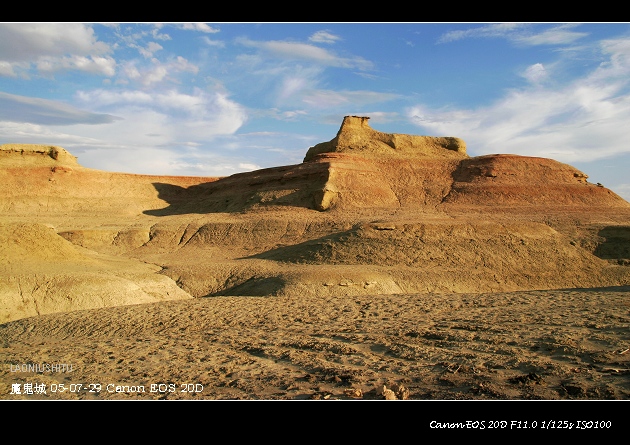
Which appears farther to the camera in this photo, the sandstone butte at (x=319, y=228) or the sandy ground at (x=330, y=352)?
the sandstone butte at (x=319, y=228)

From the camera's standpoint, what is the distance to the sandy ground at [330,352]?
584 cm

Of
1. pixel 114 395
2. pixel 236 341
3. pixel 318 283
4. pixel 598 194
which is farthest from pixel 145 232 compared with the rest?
pixel 598 194

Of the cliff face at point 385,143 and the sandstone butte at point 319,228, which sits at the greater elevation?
the cliff face at point 385,143

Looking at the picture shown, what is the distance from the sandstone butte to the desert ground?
109 millimetres

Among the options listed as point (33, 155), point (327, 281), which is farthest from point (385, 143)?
point (33, 155)

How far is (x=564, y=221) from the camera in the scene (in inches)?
934

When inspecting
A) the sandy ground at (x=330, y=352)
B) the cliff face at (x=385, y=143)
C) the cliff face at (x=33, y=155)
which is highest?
the cliff face at (x=385, y=143)

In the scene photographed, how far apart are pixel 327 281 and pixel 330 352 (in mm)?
8100

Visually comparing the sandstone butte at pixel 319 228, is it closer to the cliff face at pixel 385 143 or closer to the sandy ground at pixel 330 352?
the cliff face at pixel 385 143

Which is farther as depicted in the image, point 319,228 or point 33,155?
point 33,155

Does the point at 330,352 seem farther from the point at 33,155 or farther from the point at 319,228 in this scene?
the point at 33,155

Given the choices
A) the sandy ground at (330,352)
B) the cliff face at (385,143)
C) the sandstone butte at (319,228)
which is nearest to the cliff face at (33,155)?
the sandstone butte at (319,228)

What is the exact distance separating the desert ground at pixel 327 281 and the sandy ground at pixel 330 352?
0.04 metres

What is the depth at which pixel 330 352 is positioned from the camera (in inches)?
302
